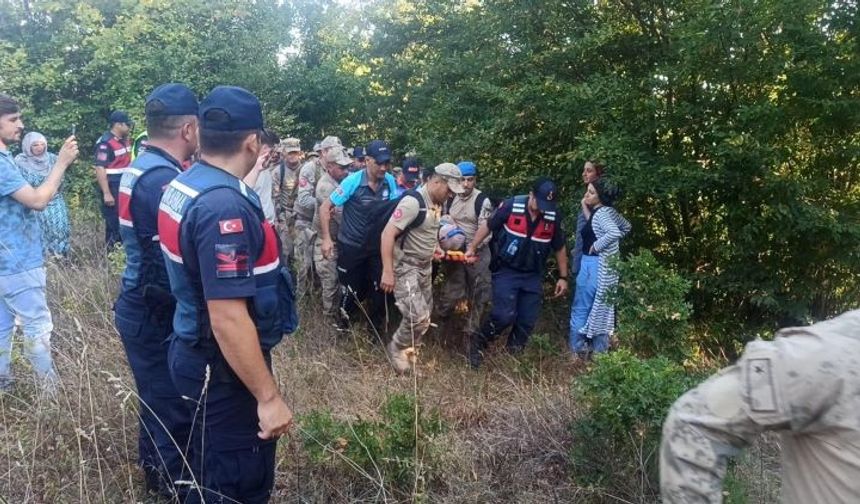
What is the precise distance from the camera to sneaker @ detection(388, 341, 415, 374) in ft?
17.4

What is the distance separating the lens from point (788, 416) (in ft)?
4.25

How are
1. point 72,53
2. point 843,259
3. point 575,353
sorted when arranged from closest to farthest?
point 843,259
point 575,353
point 72,53

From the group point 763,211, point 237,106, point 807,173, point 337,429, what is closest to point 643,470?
point 337,429

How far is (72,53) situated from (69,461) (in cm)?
1164

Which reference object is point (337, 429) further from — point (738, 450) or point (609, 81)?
point (609, 81)

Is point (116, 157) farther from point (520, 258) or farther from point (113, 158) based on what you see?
point (520, 258)

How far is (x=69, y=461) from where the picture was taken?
3182 millimetres

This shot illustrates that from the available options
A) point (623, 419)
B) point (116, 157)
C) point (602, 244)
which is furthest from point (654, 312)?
point (116, 157)

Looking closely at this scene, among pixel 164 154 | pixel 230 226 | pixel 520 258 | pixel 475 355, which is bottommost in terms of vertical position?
pixel 475 355

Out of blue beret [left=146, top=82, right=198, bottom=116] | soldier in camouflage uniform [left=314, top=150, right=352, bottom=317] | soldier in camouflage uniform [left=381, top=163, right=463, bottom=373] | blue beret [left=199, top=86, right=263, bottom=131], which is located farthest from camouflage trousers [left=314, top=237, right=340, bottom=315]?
blue beret [left=199, top=86, right=263, bottom=131]

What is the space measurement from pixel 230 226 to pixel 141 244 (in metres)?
1.04

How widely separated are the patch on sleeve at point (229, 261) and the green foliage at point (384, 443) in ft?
3.92

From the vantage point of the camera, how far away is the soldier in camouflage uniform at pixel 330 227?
6.62 m

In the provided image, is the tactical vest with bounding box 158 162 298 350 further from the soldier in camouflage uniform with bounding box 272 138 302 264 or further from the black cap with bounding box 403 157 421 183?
the soldier in camouflage uniform with bounding box 272 138 302 264
